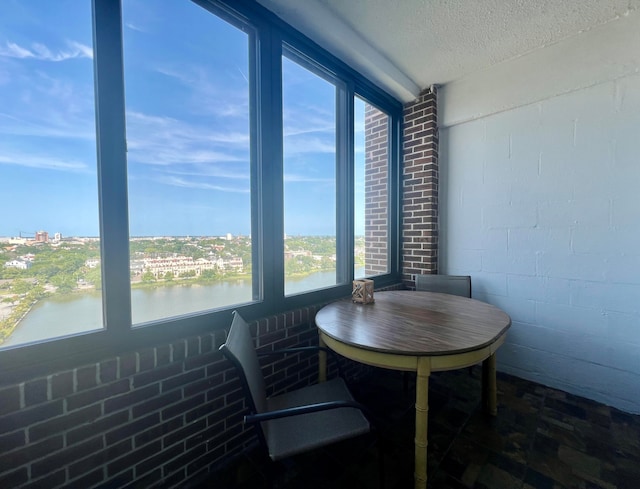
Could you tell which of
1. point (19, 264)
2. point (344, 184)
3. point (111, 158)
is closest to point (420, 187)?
point (344, 184)

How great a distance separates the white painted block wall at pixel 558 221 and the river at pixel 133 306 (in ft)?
7.66

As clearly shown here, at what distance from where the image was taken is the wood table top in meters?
1.26

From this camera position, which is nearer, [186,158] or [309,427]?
[309,427]

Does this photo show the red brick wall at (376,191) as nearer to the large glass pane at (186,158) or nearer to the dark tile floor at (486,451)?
the dark tile floor at (486,451)

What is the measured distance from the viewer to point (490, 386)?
72.6 inches

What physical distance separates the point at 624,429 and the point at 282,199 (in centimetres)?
274

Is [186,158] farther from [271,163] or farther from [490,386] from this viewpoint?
[490,386]

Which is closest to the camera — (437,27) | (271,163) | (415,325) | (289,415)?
(289,415)

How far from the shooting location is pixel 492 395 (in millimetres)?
1848

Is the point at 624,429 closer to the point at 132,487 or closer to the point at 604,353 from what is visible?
the point at 604,353

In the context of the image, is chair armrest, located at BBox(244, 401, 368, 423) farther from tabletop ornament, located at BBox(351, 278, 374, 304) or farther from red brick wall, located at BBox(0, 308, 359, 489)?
tabletop ornament, located at BBox(351, 278, 374, 304)

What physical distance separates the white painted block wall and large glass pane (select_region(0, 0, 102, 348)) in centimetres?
292

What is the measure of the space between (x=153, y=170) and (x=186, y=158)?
0.19 m

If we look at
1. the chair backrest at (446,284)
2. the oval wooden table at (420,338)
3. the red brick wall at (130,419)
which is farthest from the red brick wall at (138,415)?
the chair backrest at (446,284)
